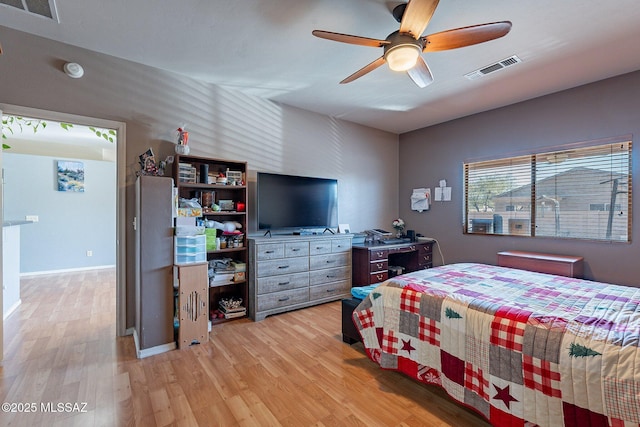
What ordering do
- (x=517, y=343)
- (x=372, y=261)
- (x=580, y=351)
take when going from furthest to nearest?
(x=372, y=261), (x=517, y=343), (x=580, y=351)

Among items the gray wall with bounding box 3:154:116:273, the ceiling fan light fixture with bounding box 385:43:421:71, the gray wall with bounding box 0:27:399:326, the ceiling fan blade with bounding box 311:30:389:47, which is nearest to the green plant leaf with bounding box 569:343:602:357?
the ceiling fan light fixture with bounding box 385:43:421:71

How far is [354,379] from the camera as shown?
2020 millimetres

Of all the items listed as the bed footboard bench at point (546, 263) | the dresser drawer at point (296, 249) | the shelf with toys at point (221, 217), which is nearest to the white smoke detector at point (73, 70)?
the shelf with toys at point (221, 217)

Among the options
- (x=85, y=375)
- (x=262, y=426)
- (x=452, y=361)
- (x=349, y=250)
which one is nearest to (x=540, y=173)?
(x=349, y=250)

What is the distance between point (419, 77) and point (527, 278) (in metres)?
1.96

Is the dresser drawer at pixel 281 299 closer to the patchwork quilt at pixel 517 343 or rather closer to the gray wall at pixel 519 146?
the patchwork quilt at pixel 517 343

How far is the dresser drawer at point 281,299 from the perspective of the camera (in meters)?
3.16

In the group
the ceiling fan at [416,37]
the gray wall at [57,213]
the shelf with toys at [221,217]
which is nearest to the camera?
the ceiling fan at [416,37]

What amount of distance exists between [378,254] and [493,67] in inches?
100

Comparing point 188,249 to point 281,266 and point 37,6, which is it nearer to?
point 281,266

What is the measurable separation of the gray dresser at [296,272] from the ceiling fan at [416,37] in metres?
2.16

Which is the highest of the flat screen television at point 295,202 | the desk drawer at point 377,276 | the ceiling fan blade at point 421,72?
the ceiling fan blade at point 421,72

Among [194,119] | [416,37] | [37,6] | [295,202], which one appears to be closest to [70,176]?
[194,119]

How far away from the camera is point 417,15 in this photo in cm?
170
